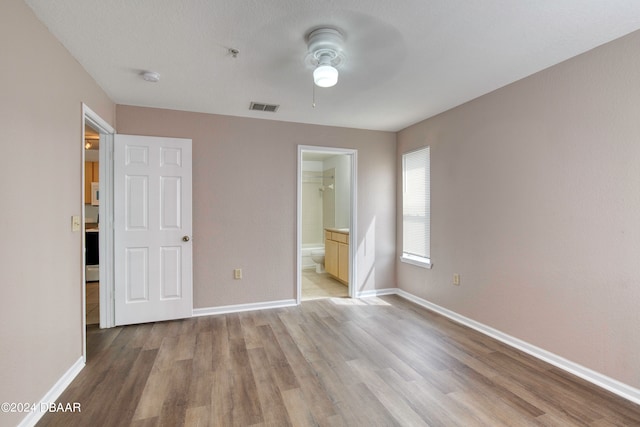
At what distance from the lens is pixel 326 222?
22.4 ft

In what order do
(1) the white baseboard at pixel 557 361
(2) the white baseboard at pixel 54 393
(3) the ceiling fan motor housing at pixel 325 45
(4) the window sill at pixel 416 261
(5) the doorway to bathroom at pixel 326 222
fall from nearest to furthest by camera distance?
(2) the white baseboard at pixel 54 393
(3) the ceiling fan motor housing at pixel 325 45
(1) the white baseboard at pixel 557 361
(4) the window sill at pixel 416 261
(5) the doorway to bathroom at pixel 326 222

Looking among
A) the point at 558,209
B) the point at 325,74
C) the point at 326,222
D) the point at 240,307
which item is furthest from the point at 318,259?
the point at 325,74

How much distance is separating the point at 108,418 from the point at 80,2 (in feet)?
8.01

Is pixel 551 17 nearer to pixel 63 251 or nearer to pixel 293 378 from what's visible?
pixel 293 378

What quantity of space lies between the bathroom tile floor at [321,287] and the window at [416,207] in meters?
1.11

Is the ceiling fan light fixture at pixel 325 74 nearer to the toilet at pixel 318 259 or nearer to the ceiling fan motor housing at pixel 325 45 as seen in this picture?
the ceiling fan motor housing at pixel 325 45

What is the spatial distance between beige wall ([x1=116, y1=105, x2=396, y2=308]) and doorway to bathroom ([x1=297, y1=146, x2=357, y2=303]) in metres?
0.19

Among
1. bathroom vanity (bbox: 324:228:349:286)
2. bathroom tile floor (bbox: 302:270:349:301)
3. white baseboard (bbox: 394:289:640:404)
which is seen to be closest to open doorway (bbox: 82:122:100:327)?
bathroom tile floor (bbox: 302:270:349:301)

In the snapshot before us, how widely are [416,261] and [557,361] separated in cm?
185

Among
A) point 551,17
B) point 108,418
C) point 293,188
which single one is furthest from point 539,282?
point 108,418

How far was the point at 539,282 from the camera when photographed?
2.57 m

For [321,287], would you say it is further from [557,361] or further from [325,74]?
[325,74]

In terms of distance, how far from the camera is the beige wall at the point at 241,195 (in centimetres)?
355

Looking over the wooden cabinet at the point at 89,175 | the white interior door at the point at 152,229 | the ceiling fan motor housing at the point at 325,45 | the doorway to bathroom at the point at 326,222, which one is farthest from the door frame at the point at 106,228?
the wooden cabinet at the point at 89,175
